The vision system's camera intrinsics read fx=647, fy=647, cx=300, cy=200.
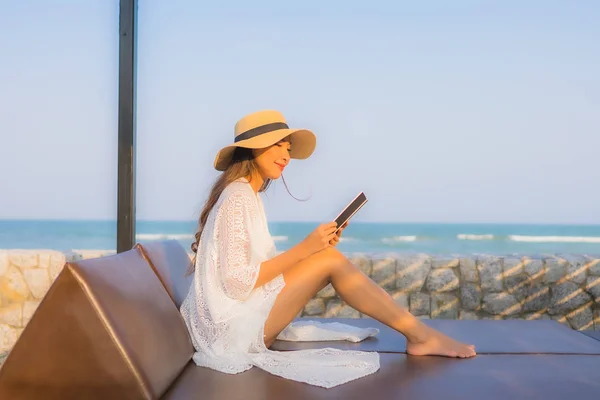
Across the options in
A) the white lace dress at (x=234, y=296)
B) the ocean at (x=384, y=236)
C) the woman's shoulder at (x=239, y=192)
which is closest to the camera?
the white lace dress at (x=234, y=296)

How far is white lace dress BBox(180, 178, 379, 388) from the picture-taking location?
242 cm

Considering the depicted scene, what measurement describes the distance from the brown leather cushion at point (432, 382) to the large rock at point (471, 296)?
8.06 feet

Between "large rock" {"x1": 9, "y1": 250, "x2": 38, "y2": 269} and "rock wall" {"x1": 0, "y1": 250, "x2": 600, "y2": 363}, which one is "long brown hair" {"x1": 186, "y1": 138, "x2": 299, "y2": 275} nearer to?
"rock wall" {"x1": 0, "y1": 250, "x2": 600, "y2": 363}

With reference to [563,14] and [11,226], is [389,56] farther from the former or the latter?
[11,226]

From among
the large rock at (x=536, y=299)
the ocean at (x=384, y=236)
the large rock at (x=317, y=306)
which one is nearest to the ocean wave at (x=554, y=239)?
the ocean at (x=384, y=236)

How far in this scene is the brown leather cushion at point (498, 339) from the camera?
2623 millimetres

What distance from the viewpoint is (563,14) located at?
62.2 feet

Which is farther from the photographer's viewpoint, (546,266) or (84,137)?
(84,137)

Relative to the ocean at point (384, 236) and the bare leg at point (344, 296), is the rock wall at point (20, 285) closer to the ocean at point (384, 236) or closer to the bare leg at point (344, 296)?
the bare leg at point (344, 296)

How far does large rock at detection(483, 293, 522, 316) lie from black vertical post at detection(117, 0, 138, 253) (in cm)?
274

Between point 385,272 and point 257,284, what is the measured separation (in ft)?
8.26

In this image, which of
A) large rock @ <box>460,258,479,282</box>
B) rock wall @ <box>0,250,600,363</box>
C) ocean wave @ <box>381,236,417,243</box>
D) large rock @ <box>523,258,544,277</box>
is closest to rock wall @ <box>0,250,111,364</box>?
rock wall @ <box>0,250,600,363</box>

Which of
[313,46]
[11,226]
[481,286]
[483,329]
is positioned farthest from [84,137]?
[483,329]

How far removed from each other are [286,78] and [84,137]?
5.84 meters
